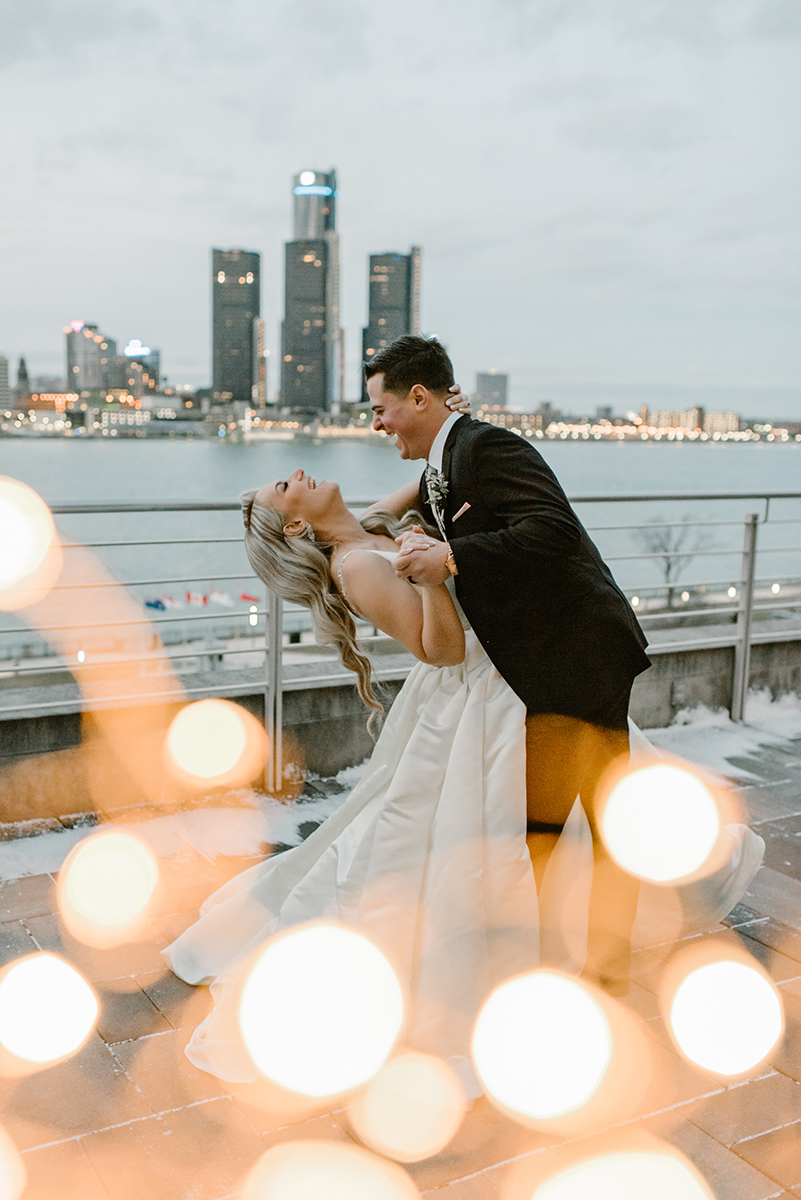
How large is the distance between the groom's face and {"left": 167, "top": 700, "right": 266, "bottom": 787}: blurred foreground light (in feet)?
6.43

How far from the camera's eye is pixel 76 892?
9.68 ft

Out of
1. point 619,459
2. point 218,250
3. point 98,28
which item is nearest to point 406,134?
point 218,250

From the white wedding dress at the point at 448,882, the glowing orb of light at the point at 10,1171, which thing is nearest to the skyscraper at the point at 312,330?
the white wedding dress at the point at 448,882

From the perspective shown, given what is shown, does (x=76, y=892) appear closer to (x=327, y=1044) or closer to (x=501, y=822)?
(x=327, y=1044)

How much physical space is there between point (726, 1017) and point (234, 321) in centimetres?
7919

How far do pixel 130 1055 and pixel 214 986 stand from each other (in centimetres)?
29

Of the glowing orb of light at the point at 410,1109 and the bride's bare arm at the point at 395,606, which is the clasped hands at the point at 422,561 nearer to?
the bride's bare arm at the point at 395,606

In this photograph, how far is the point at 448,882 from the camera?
7.23 ft

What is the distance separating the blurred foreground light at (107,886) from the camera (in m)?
2.75

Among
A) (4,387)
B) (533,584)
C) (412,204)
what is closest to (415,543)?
(533,584)

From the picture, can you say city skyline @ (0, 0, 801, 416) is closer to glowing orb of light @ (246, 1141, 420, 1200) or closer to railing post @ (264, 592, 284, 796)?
railing post @ (264, 592, 284, 796)

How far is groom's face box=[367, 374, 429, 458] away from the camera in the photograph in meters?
2.15

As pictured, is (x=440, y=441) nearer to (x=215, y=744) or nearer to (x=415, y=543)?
(x=415, y=543)

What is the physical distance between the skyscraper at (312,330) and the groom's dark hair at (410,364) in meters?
48.9
